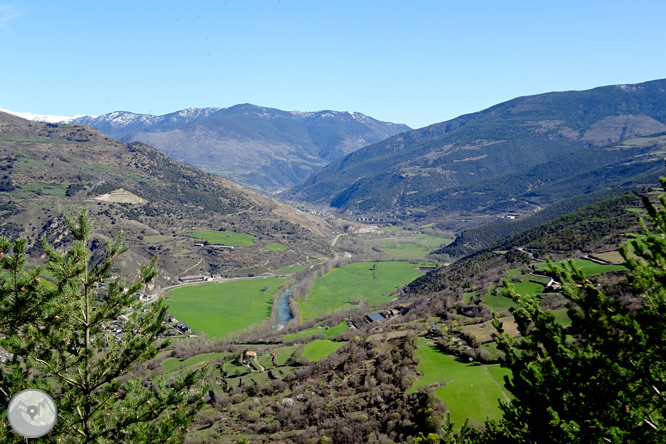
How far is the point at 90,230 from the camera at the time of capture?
996 cm

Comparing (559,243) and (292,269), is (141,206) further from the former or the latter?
(559,243)

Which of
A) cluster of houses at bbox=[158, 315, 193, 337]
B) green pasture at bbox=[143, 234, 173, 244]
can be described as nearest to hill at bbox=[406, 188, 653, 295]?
cluster of houses at bbox=[158, 315, 193, 337]

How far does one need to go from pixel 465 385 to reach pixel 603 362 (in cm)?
2859

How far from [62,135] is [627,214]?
8692 inches

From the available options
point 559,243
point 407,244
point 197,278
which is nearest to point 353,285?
point 197,278

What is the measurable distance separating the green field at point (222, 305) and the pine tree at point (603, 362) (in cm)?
6861

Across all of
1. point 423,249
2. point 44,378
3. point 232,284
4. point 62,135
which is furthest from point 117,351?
point 62,135

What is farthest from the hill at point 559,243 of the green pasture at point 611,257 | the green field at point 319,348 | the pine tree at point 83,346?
the pine tree at point 83,346

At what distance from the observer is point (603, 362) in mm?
7258

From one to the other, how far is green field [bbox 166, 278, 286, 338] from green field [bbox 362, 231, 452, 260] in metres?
53.4

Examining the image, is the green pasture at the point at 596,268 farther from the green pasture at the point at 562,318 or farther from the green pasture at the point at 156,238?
the green pasture at the point at 156,238

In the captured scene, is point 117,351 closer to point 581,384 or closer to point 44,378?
point 44,378

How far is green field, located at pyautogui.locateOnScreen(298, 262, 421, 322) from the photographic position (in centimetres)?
8625

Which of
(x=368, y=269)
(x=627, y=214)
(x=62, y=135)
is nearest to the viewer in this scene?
(x=627, y=214)
